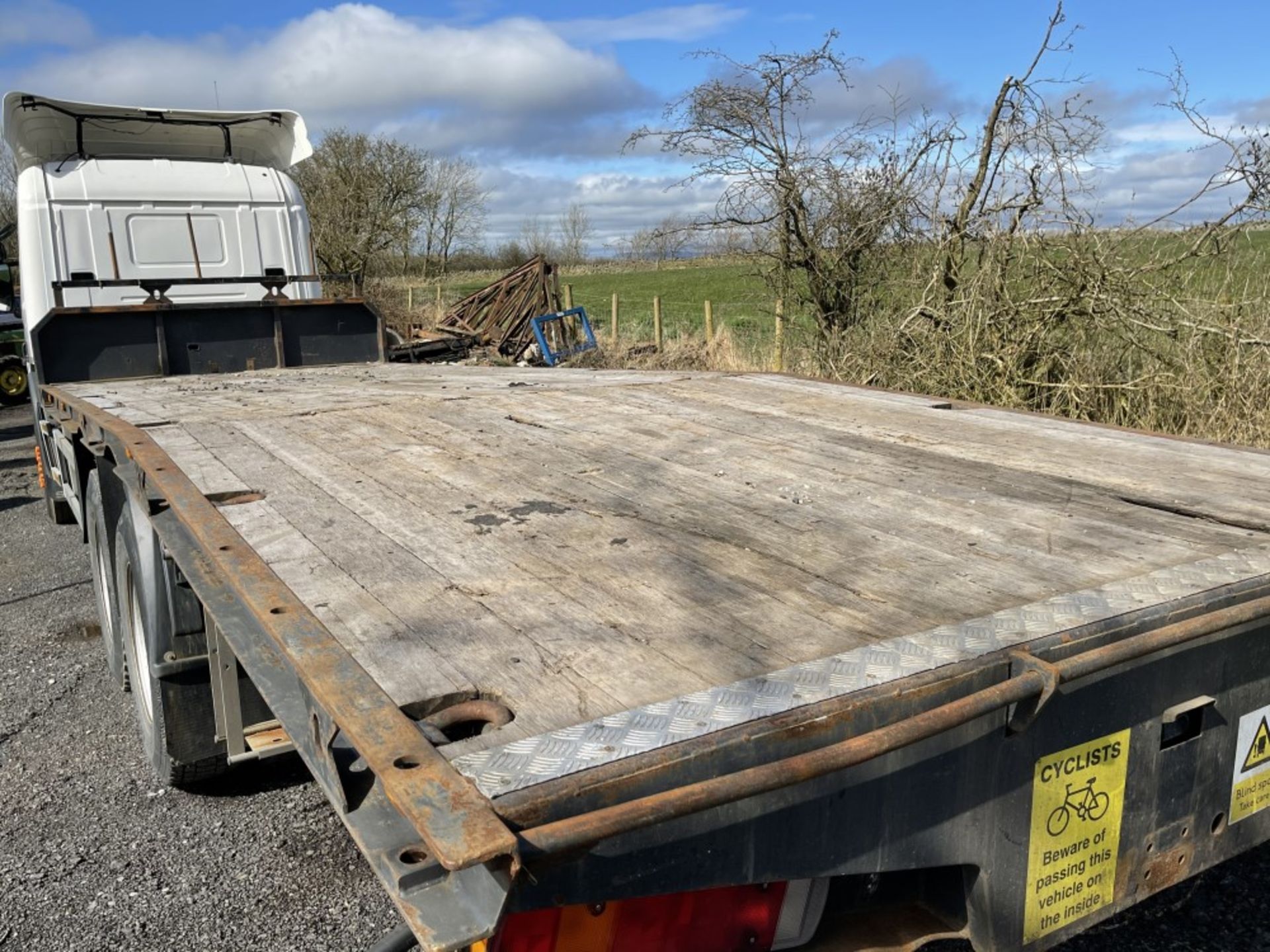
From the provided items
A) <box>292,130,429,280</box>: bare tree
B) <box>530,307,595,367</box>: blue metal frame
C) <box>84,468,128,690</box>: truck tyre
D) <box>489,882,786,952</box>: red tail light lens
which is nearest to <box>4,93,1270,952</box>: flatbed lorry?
<box>489,882,786,952</box>: red tail light lens

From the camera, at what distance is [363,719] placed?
54.5 inches

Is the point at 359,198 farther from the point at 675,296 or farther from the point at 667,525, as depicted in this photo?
the point at 667,525

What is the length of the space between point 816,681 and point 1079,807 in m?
0.56

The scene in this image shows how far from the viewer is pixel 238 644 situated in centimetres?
179

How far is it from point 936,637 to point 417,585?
0.99m

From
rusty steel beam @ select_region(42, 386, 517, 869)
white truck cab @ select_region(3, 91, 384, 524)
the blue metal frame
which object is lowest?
the blue metal frame

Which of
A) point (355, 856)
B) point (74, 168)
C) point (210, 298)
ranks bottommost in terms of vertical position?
point (355, 856)

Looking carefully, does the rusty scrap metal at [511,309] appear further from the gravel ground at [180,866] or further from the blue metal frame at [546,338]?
the gravel ground at [180,866]

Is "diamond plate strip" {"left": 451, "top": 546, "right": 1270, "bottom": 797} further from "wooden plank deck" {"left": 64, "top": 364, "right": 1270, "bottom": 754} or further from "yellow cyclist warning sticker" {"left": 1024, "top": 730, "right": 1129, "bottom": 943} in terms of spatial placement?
"yellow cyclist warning sticker" {"left": 1024, "top": 730, "right": 1129, "bottom": 943}

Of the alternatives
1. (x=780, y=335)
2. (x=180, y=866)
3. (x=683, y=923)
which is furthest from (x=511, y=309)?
(x=683, y=923)

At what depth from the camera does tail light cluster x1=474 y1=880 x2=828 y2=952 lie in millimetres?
1390

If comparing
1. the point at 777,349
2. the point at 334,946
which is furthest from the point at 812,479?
the point at 777,349

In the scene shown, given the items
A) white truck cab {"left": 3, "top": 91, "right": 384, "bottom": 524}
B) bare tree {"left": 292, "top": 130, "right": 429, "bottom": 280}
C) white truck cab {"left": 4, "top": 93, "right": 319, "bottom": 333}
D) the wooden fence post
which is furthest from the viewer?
bare tree {"left": 292, "top": 130, "right": 429, "bottom": 280}

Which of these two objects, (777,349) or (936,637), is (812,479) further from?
(777,349)
